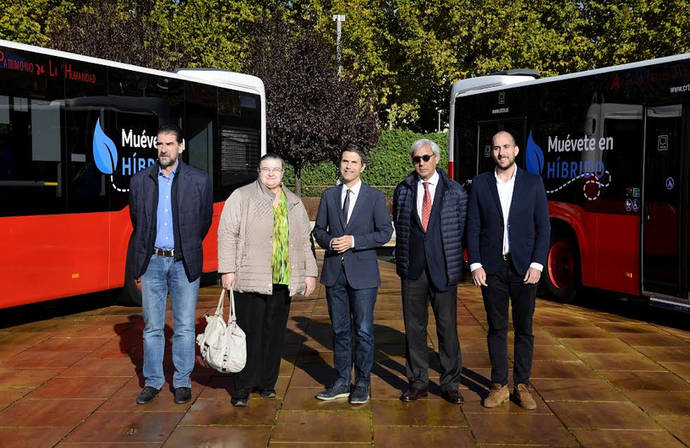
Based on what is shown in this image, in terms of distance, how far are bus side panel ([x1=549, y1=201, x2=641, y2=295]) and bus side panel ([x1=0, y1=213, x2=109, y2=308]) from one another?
5451 mm

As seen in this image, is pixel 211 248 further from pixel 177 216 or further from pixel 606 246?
pixel 177 216

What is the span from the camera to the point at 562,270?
10.5 meters

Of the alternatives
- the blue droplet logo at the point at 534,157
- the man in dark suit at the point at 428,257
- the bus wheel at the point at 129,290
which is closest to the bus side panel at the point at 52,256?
the bus wheel at the point at 129,290

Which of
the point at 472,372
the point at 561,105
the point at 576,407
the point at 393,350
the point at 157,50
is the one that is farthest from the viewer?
the point at 157,50

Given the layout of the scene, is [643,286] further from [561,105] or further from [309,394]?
[309,394]

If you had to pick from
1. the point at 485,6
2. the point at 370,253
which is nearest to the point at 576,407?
the point at 370,253

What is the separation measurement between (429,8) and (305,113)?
Answer: 8650mm

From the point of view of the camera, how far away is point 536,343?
7.66 m

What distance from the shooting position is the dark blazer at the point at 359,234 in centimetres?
553

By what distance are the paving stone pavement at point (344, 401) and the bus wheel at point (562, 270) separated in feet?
5.82

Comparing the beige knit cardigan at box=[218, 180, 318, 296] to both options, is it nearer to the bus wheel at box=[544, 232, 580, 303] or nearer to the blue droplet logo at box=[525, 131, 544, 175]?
the bus wheel at box=[544, 232, 580, 303]

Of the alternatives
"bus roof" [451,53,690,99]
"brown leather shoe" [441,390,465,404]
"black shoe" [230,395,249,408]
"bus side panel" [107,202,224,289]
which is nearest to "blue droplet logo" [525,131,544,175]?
"bus roof" [451,53,690,99]

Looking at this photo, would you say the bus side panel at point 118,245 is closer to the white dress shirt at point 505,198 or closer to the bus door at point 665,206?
the white dress shirt at point 505,198

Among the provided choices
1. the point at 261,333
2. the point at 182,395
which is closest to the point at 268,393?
the point at 261,333
